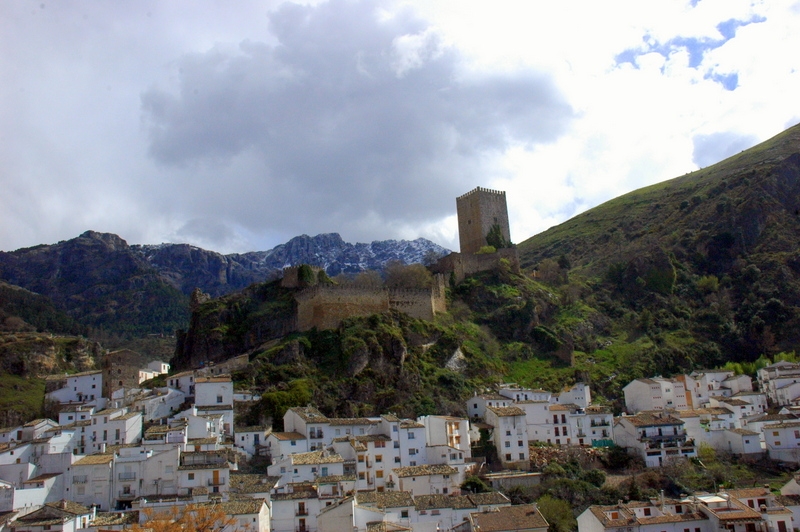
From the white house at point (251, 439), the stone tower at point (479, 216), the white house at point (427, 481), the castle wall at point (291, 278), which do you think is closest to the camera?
the white house at point (427, 481)

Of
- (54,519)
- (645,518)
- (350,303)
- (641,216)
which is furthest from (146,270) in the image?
(645,518)

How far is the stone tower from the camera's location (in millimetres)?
88312

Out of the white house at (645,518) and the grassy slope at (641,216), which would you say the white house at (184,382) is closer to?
the white house at (645,518)

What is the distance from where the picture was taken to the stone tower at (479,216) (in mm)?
88312

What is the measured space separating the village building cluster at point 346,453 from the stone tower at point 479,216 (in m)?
29.9

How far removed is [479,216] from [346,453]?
45.8 metres

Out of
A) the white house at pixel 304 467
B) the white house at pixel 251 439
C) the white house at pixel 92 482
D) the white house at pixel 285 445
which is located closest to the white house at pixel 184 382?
the white house at pixel 251 439

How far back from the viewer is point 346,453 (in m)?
47.6

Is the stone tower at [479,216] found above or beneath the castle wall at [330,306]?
above

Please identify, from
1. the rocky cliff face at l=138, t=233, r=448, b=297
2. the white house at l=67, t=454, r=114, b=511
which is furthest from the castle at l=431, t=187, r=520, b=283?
the rocky cliff face at l=138, t=233, r=448, b=297

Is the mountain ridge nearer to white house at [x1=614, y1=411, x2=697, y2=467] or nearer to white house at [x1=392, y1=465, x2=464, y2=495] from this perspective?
white house at [x1=614, y1=411, x2=697, y2=467]

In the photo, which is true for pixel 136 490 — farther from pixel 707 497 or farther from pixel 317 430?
pixel 707 497

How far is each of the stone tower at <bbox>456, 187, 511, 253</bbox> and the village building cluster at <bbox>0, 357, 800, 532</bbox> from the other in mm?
29911

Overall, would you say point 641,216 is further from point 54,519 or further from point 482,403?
point 54,519
